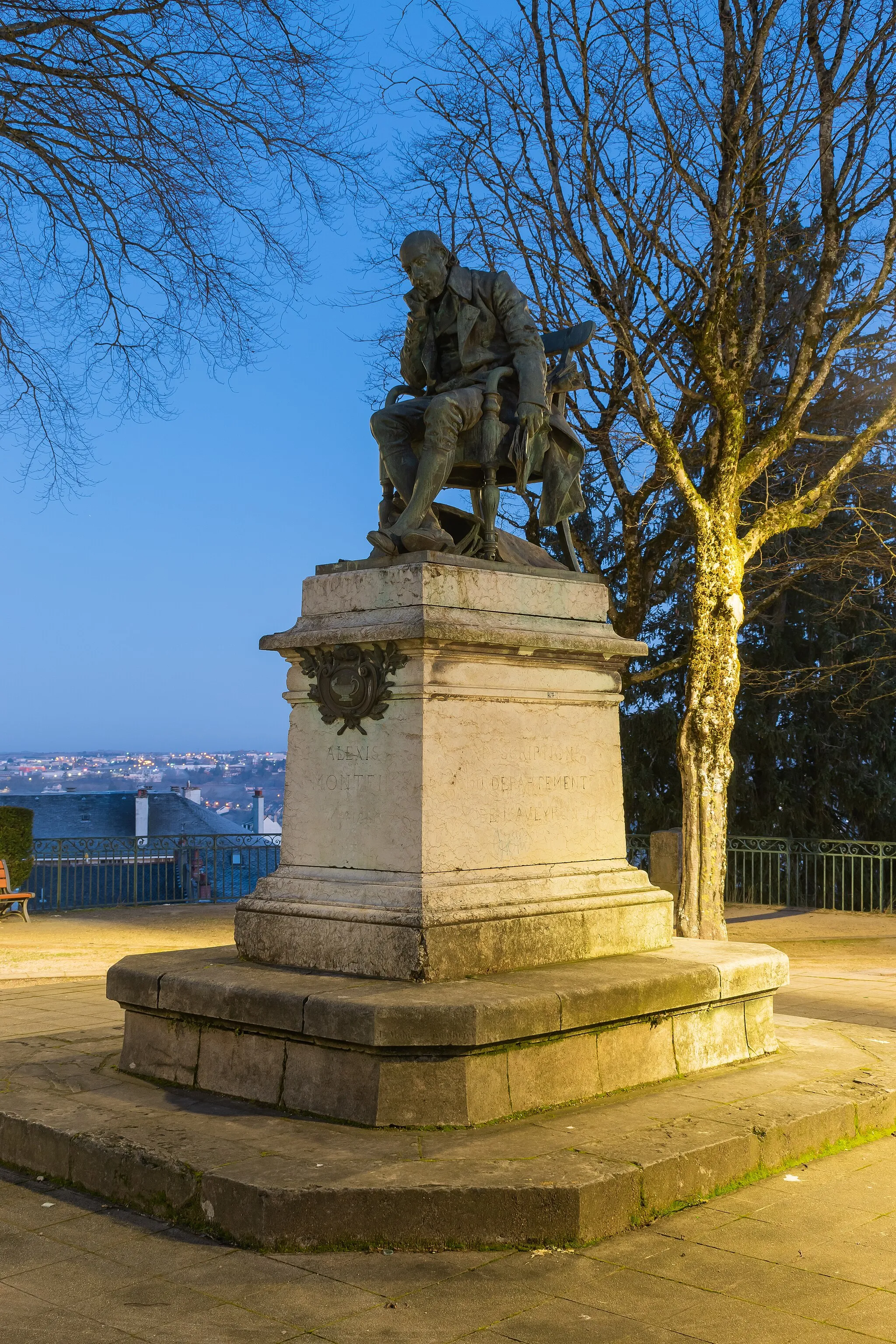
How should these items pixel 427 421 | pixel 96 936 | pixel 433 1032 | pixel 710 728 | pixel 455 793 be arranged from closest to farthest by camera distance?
pixel 433 1032
pixel 455 793
pixel 427 421
pixel 710 728
pixel 96 936

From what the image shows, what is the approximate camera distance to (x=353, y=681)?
600cm

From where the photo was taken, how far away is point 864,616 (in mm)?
22641

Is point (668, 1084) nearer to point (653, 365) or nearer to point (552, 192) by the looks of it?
point (552, 192)

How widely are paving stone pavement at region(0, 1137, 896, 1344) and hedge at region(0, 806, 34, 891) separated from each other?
46.8ft

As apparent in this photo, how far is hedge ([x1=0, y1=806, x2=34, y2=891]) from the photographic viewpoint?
18109mm

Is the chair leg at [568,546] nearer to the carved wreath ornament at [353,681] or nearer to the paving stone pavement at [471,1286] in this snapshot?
the carved wreath ornament at [353,681]

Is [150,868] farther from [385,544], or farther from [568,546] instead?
[385,544]

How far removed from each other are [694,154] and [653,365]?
3417 millimetres

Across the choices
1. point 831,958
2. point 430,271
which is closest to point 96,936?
point 831,958

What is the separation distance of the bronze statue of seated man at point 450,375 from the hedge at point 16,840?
12944mm

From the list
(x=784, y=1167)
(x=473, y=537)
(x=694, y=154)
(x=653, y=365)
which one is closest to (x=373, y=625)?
(x=473, y=537)

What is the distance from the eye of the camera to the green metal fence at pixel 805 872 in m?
19.5

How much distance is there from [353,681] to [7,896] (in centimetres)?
1229

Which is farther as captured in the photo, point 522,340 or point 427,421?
point 522,340
